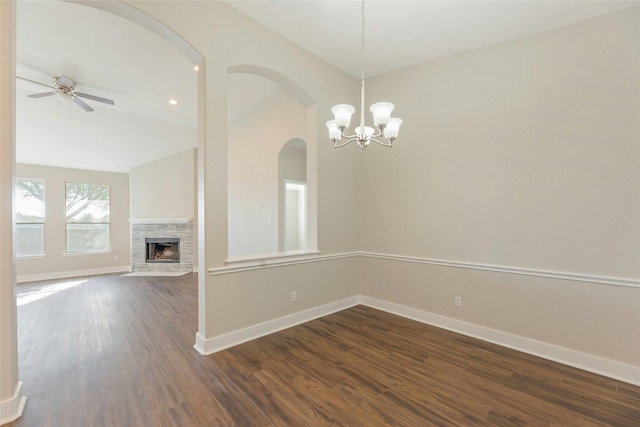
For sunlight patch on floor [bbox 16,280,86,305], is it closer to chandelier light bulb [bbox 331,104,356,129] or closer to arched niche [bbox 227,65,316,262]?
arched niche [bbox 227,65,316,262]

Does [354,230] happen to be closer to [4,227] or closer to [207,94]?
[207,94]

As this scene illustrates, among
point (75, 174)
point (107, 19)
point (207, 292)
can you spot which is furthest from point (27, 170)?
point (207, 292)

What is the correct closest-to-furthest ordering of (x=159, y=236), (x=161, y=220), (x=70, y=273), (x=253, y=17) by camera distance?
(x=253, y=17)
(x=70, y=273)
(x=161, y=220)
(x=159, y=236)

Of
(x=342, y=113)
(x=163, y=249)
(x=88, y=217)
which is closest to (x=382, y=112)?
(x=342, y=113)

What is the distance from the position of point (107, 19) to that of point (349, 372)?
422 centimetres

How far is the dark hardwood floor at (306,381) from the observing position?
1748 mm

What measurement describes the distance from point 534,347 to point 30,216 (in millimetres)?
9876

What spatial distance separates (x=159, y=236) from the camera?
6867 millimetres

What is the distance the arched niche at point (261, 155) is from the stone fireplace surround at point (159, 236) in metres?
1.83

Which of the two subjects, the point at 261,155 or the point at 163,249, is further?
the point at 163,249

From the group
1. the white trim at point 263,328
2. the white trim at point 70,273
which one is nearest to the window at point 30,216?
the white trim at point 70,273

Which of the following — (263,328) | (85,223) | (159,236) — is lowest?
(263,328)

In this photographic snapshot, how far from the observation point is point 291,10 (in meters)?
2.61

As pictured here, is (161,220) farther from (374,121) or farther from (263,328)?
(374,121)
